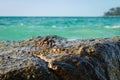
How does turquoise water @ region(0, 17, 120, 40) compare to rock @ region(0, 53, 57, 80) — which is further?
turquoise water @ region(0, 17, 120, 40)

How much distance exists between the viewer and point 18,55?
8.93 feet

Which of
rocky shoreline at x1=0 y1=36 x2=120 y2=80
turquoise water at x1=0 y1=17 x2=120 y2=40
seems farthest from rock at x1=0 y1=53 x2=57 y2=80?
turquoise water at x1=0 y1=17 x2=120 y2=40

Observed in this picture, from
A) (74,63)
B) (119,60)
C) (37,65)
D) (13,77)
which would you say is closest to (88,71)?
(74,63)

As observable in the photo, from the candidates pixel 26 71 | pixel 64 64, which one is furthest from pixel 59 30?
pixel 26 71

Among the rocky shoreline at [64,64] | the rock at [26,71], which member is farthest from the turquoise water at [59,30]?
the rock at [26,71]

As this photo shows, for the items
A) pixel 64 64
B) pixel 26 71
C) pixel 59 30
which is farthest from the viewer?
pixel 59 30

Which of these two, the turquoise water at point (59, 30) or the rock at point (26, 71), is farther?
the turquoise water at point (59, 30)

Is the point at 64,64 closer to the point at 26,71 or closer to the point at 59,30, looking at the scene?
the point at 26,71

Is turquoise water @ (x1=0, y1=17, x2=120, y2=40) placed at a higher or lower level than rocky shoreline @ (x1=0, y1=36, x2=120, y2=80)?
lower

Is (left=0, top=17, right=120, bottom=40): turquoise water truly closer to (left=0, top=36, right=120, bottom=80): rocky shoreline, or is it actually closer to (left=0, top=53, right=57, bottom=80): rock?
(left=0, top=36, right=120, bottom=80): rocky shoreline

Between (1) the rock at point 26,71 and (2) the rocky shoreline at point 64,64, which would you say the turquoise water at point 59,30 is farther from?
(1) the rock at point 26,71

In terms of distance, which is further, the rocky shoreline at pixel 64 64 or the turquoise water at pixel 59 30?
the turquoise water at pixel 59 30

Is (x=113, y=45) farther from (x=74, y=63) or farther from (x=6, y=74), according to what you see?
(x=6, y=74)

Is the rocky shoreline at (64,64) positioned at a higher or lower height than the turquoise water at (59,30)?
higher
